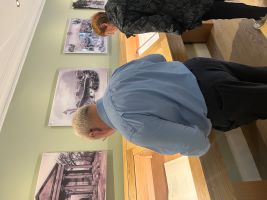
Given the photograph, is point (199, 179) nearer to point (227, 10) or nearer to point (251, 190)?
point (251, 190)

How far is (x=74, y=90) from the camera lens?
2521 mm

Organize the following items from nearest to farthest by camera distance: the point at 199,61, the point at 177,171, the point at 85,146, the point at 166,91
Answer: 1. the point at 166,91
2. the point at 199,61
3. the point at 177,171
4. the point at 85,146

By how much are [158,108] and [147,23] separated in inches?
29.6

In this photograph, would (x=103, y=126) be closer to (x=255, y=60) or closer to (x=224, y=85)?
(x=224, y=85)

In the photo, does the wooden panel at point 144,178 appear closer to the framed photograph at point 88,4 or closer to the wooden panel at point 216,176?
the wooden panel at point 216,176

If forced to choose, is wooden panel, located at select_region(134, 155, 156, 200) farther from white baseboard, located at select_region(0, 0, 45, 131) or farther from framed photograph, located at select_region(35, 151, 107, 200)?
white baseboard, located at select_region(0, 0, 45, 131)

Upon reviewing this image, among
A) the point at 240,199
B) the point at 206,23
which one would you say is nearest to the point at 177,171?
the point at 240,199

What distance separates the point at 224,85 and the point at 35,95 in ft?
5.48

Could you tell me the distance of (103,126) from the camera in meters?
1.28

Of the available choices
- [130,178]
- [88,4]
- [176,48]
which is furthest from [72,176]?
[88,4]

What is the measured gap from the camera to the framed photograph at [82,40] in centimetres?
293

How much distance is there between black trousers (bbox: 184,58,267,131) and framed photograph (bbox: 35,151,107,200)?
874 mm

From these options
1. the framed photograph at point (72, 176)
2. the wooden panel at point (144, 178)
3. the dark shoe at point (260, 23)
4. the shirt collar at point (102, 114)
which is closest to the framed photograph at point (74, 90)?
the framed photograph at point (72, 176)

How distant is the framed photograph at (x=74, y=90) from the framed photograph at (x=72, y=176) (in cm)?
31
